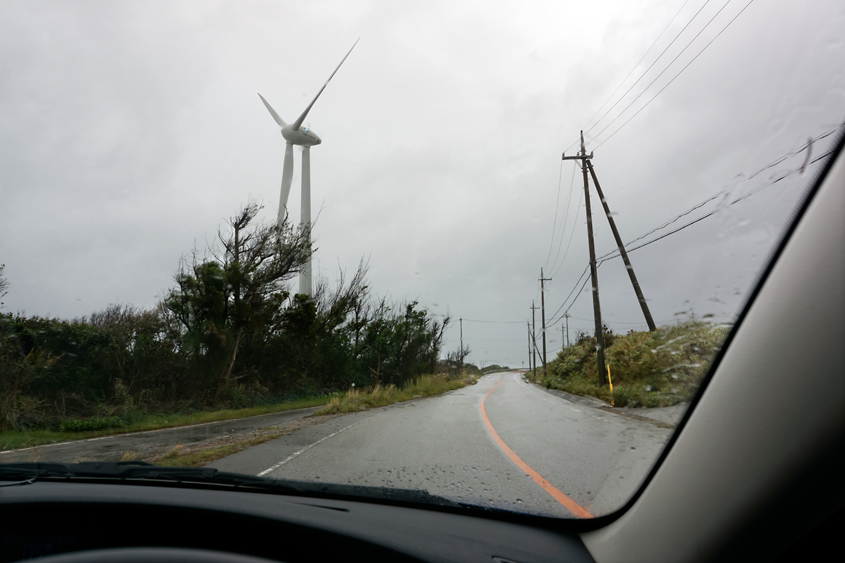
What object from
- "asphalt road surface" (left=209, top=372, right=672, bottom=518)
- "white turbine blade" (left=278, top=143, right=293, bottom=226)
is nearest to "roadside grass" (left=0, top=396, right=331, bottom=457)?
"asphalt road surface" (left=209, top=372, right=672, bottom=518)

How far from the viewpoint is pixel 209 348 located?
20.6 m

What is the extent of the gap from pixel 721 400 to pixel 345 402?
17.2 metres

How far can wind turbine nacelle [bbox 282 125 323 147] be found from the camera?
90.9ft

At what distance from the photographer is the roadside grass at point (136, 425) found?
10188mm

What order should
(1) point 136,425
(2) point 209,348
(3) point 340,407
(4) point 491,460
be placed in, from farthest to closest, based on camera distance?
(2) point 209,348
(3) point 340,407
(1) point 136,425
(4) point 491,460

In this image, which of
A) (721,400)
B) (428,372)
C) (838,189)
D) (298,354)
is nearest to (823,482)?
(721,400)

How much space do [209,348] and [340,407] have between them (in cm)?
730

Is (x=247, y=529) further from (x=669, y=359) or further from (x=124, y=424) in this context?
(x=124, y=424)

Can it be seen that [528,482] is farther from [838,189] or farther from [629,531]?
[838,189]

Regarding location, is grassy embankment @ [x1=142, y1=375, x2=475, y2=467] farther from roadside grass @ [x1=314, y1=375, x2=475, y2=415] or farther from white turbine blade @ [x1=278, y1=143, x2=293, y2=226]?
white turbine blade @ [x1=278, y1=143, x2=293, y2=226]

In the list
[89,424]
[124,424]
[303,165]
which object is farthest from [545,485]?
[303,165]

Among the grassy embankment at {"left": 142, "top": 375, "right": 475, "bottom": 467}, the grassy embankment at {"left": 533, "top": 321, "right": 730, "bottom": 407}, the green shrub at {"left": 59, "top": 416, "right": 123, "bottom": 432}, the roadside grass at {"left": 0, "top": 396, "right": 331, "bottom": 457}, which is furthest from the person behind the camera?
the green shrub at {"left": 59, "top": 416, "right": 123, "bottom": 432}

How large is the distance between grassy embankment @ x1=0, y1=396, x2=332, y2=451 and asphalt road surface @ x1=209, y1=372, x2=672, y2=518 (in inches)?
221

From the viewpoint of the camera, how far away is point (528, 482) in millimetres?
4504
